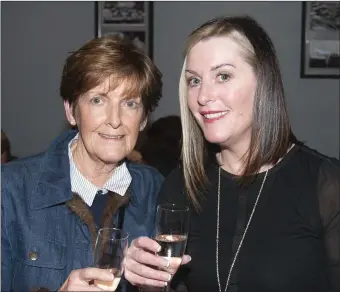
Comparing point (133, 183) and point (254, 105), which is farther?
point (133, 183)

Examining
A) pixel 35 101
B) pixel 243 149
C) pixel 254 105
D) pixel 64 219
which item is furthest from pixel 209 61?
pixel 35 101

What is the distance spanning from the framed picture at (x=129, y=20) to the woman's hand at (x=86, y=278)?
3811 millimetres

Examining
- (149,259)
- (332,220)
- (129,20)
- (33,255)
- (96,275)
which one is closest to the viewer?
(96,275)

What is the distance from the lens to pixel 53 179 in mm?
2039

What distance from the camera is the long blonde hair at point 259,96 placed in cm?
192

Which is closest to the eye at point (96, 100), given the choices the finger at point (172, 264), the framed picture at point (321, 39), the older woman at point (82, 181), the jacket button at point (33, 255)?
the older woman at point (82, 181)

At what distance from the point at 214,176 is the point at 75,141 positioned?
608 mm

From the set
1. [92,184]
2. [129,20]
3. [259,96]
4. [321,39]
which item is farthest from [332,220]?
[129,20]

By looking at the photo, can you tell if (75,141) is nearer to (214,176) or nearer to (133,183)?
(133,183)

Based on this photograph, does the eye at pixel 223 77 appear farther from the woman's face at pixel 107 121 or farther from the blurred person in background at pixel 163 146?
the blurred person in background at pixel 163 146

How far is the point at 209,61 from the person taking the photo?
6.15 ft

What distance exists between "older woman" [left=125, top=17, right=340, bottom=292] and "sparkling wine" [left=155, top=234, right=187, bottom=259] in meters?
0.30

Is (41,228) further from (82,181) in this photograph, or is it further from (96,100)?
(96,100)

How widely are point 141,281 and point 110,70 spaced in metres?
0.80
